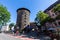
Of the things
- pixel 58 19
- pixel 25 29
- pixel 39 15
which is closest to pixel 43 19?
pixel 39 15

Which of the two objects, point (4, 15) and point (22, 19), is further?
point (22, 19)

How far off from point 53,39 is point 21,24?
162ft

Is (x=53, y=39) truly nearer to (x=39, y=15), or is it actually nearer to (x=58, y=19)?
(x=58, y=19)

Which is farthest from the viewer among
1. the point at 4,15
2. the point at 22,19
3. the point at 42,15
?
the point at 22,19

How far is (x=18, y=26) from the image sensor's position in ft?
224

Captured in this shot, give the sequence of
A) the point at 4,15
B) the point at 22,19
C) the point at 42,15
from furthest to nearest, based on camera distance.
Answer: the point at 22,19
the point at 4,15
the point at 42,15

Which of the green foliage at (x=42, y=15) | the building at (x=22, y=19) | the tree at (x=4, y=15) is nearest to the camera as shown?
the green foliage at (x=42, y=15)

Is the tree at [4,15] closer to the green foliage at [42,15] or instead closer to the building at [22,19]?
the building at [22,19]

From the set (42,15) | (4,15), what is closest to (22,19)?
(4,15)

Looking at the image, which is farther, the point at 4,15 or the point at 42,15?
the point at 4,15

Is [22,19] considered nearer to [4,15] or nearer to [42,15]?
[4,15]

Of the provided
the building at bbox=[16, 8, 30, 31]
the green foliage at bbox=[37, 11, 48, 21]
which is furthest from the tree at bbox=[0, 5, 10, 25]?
the green foliage at bbox=[37, 11, 48, 21]

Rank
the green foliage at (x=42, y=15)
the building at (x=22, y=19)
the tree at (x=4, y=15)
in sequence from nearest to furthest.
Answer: the green foliage at (x=42, y=15) < the tree at (x=4, y=15) < the building at (x=22, y=19)

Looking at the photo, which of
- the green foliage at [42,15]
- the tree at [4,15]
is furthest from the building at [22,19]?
the green foliage at [42,15]
